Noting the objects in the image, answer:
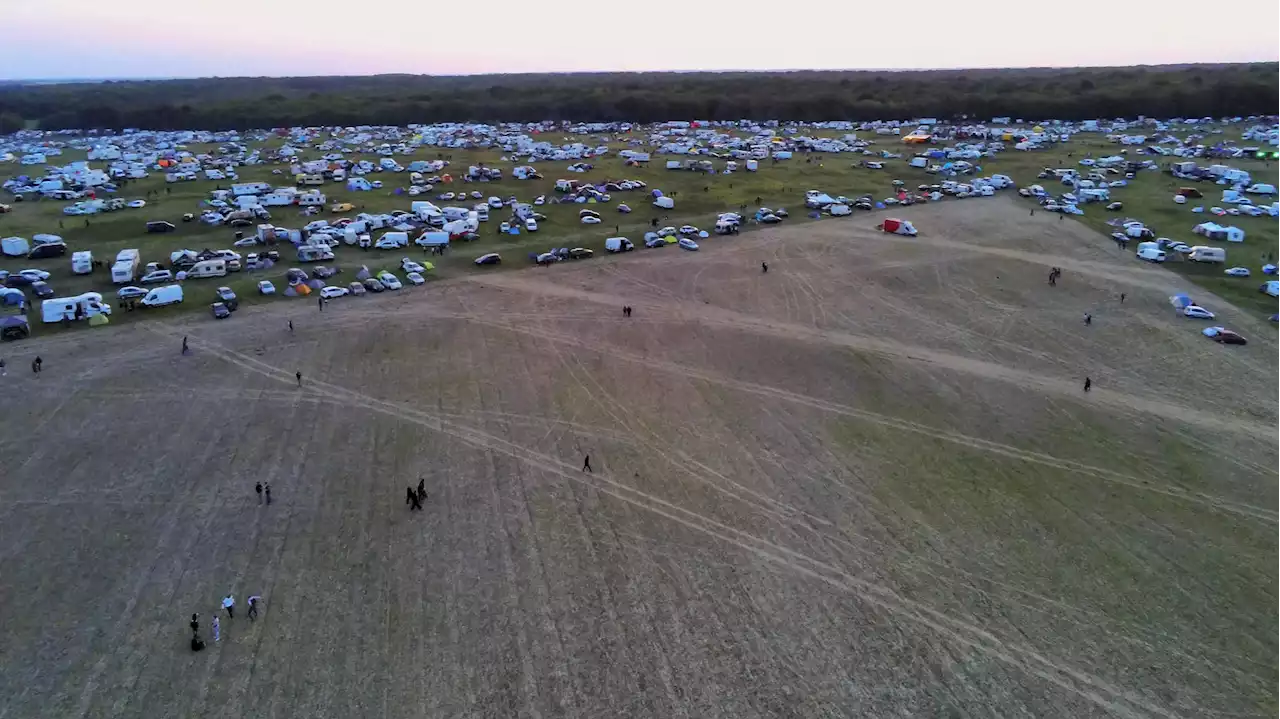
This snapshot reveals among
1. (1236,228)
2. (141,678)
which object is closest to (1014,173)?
(1236,228)

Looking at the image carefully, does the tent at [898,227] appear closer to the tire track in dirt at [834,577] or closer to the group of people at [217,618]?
the tire track in dirt at [834,577]

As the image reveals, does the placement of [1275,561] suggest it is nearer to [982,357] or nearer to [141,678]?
[982,357]

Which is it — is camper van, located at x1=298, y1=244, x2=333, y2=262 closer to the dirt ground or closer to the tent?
the dirt ground

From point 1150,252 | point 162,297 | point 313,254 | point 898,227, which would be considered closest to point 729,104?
point 898,227

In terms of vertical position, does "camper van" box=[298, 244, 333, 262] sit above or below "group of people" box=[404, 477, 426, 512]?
above

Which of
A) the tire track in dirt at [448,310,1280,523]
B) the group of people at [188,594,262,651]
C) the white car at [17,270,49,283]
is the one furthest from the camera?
the white car at [17,270,49,283]

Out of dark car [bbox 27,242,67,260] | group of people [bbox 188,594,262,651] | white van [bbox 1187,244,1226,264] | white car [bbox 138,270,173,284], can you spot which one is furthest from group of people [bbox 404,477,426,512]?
white van [bbox 1187,244,1226,264]
